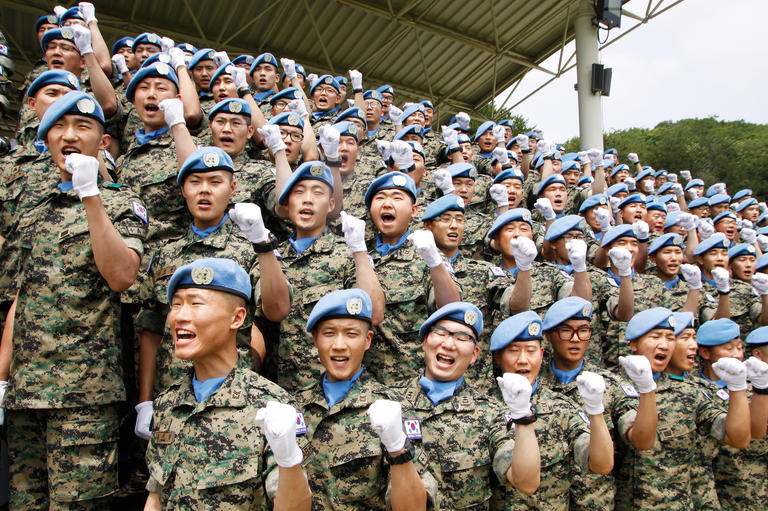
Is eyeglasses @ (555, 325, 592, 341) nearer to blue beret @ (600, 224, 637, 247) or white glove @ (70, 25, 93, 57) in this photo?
blue beret @ (600, 224, 637, 247)

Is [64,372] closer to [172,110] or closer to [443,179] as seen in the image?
[172,110]

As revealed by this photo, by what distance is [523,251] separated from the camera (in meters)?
3.94

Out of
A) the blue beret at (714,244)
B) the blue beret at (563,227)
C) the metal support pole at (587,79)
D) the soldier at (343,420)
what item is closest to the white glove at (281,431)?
the soldier at (343,420)

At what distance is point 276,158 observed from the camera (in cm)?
435

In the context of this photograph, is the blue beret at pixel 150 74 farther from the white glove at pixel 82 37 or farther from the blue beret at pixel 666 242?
the blue beret at pixel 666 242

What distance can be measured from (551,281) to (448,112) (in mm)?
14512

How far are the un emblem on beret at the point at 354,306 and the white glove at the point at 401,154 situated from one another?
2922mm

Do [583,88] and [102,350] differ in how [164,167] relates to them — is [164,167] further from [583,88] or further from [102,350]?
[583,88]

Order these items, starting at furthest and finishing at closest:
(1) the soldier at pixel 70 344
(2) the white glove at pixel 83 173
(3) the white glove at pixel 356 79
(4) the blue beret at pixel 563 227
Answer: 1. (3) the white glove at pixel 356 79
2. (4) the blue beret at pixel 563 227
3. (1) the soldier at pixel 70 344
4. (2) the white glove at pixel 83 173

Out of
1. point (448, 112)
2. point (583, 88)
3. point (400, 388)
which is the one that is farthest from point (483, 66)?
point (400, 388)

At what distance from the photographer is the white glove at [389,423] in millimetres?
2178

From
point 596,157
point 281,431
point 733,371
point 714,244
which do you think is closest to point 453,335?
point 281,431

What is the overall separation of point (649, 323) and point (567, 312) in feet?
2.26

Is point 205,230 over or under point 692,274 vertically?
under
